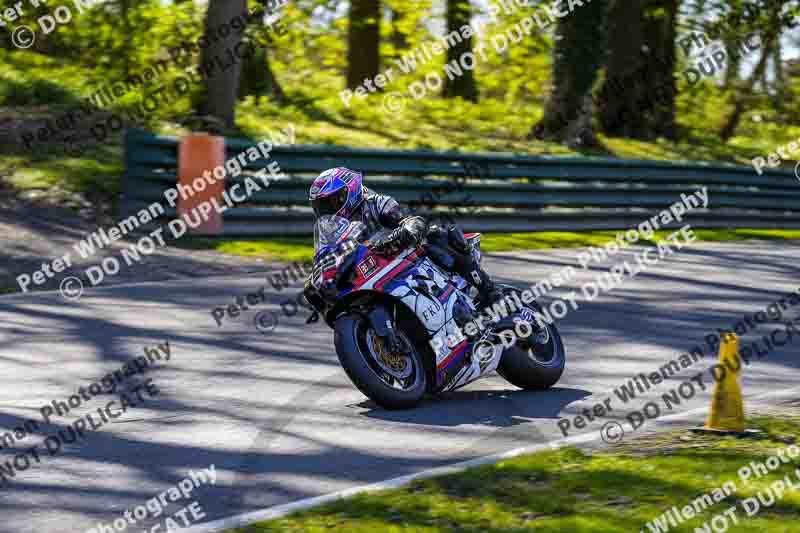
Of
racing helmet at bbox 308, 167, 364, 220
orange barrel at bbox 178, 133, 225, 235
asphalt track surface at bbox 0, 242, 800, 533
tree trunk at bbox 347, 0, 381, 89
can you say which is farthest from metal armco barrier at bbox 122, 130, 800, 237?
tree trunk at bbox 347, 0, 381, 89

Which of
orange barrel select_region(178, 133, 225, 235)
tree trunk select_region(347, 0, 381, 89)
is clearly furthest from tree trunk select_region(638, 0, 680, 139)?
orange barrel select_region(178, 133, 225, 235)

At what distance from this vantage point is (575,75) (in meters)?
26.4

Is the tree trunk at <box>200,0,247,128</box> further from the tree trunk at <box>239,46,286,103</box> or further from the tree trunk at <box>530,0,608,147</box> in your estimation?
the tree trunk at <box>530,0,608,147</box>

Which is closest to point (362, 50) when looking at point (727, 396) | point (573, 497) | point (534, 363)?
point (534, 363)

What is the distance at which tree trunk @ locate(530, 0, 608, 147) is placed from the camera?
84.3 ft

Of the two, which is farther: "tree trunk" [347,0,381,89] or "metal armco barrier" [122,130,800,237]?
"tree trunk" [347,0,381,89]

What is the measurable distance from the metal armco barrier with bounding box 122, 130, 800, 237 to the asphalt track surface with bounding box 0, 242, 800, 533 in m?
2.94

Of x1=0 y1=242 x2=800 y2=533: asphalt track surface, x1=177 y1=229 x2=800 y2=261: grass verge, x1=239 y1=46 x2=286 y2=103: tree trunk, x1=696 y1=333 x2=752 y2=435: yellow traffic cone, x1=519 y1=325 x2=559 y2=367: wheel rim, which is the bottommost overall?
x1=177 y1=229 x2=800 y2=261: grass verge

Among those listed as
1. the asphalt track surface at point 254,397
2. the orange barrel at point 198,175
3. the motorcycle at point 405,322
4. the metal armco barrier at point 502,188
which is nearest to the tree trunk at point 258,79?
the metal armco barrier at point 502,188

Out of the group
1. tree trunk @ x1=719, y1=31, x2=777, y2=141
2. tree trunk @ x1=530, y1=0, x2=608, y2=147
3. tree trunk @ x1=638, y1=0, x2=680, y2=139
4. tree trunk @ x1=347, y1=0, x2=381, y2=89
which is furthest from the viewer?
tree trunk @ x1=719, y1=31, x2=777, y2=141

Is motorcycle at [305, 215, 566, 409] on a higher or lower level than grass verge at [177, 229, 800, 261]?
higher

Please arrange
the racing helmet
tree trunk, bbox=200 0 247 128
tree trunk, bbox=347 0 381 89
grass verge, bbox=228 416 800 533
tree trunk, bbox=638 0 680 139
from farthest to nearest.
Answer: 1. tree trunk, bbox=347 0 381 89
2. tree trunk, bbox=638 0 680 139
3. tree trunk, bbox=200 0 247 128
4. the racing helmet
5. grass verge, bbox=228 416 800 533

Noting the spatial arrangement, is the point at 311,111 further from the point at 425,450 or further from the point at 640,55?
the point at 425,450

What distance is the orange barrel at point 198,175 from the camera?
626 inches
